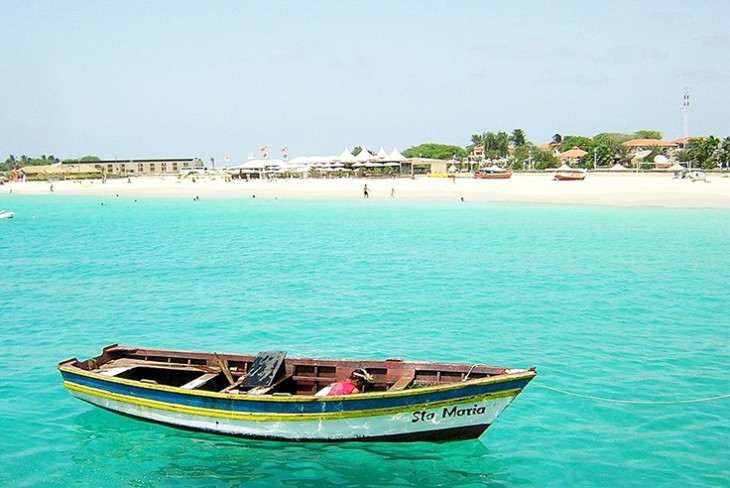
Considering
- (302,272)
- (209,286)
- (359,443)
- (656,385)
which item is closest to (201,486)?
(359,443)

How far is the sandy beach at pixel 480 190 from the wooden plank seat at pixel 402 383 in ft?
Result: 167

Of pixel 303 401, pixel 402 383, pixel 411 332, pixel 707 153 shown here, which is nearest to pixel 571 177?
pixel 707 153

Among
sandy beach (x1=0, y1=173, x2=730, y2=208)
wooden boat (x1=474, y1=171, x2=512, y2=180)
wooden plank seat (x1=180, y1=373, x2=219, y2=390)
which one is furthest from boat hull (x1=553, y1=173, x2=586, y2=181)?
wooden plank seat (x1=180, y1=373, x2=219, y2=390)

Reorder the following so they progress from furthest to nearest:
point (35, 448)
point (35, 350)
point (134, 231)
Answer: point (134, 231), point (35, 350), point (35, 448)

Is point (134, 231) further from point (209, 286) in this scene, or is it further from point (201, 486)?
point (201, 486)

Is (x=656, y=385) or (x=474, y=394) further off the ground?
(x=474, y=394)

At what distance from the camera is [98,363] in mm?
12539

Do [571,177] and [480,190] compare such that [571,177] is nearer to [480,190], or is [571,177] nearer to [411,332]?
[480,190]

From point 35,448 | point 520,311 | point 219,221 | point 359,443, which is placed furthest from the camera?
point 219,221

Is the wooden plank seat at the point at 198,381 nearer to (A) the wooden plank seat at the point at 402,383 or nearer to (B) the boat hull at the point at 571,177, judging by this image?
(A) the wooden plank seat at the point at 402,383

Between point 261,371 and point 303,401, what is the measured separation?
5.03 ft

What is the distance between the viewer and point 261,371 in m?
11.2

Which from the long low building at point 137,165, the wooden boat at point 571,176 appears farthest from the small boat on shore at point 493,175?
the long low building at point 137,165

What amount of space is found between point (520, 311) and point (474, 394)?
34.8ft
